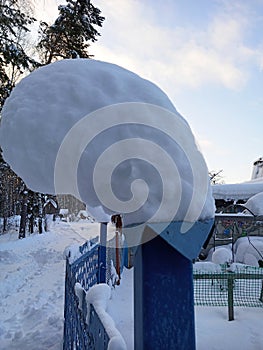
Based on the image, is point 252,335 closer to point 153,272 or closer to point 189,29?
point 153,272

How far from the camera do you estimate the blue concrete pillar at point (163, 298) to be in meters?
1.63

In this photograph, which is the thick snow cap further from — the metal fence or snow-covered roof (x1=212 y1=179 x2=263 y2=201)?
snow-covered roof (x1=212 y1=179 x2=263 y2=201)

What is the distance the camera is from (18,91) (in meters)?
1.81

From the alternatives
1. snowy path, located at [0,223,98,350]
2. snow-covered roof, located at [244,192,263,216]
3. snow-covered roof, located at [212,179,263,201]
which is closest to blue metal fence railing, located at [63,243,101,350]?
snowy path, located at [0,223,98,350]

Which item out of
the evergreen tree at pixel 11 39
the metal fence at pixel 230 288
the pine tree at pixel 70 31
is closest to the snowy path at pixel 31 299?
the metal fence at pixel 230 288

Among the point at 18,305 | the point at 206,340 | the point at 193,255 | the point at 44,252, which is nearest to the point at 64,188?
the point at 193,255

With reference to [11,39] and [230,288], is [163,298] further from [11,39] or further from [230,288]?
[11,39]

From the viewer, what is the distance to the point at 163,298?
1641mm

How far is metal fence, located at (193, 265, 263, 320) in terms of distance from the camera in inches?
181

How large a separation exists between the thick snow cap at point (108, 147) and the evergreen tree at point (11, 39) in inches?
290

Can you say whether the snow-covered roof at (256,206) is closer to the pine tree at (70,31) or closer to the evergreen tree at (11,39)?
the evergreen tree at (11,39)

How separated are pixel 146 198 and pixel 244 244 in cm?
849

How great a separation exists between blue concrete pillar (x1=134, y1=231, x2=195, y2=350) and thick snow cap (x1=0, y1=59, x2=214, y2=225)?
254mm

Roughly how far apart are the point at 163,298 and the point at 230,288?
3.06 meters
